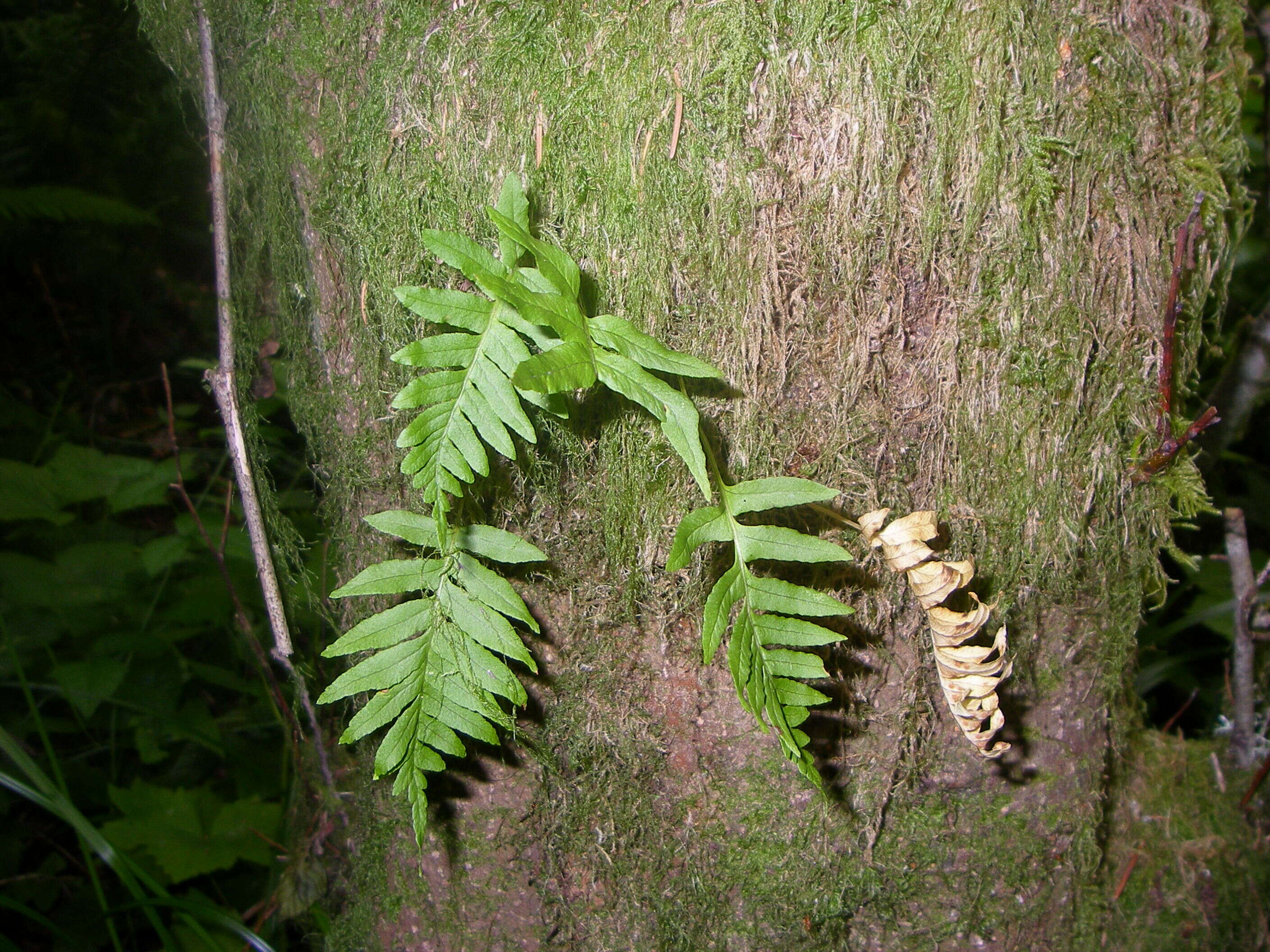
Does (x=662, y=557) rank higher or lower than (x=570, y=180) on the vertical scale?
lower

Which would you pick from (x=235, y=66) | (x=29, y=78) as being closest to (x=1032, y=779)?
(x=235, y=66)

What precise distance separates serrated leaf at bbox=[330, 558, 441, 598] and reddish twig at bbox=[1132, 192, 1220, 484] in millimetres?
1339

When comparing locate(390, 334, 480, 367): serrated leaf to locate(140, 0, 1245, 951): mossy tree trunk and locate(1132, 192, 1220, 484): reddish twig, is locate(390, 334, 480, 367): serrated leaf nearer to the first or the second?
locate(140, 0, 1245, 951): mossy tree trunk

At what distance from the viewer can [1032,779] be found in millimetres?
1494

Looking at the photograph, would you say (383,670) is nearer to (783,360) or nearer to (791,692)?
(791,692)

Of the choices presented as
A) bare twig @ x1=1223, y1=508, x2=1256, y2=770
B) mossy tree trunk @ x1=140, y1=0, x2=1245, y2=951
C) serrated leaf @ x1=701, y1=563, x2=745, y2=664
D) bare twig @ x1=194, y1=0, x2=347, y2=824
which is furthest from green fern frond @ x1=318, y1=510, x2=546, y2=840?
bare twig @ x1=1223, y1=508, x2=1256, y2=770

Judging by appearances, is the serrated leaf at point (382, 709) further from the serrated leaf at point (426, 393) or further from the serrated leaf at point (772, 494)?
the serrated leaf at point (772, 494)

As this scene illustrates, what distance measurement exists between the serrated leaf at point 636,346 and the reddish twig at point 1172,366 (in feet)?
2.92

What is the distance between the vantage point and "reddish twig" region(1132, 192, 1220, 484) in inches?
53.2

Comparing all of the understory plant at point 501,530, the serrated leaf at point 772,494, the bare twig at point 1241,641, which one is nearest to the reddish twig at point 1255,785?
the bare twig at point 1241,641

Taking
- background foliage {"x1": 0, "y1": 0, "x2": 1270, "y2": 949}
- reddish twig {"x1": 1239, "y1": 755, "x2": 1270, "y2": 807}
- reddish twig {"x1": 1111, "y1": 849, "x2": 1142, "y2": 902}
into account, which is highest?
background foliage {"x1": 0, "y1": 0, "x2": 1270, "y2": 949}

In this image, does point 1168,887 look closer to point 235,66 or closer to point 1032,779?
point 1032,779

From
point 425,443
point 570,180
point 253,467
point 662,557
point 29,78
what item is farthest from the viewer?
A: point 29,78

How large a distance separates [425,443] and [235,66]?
102 cm
